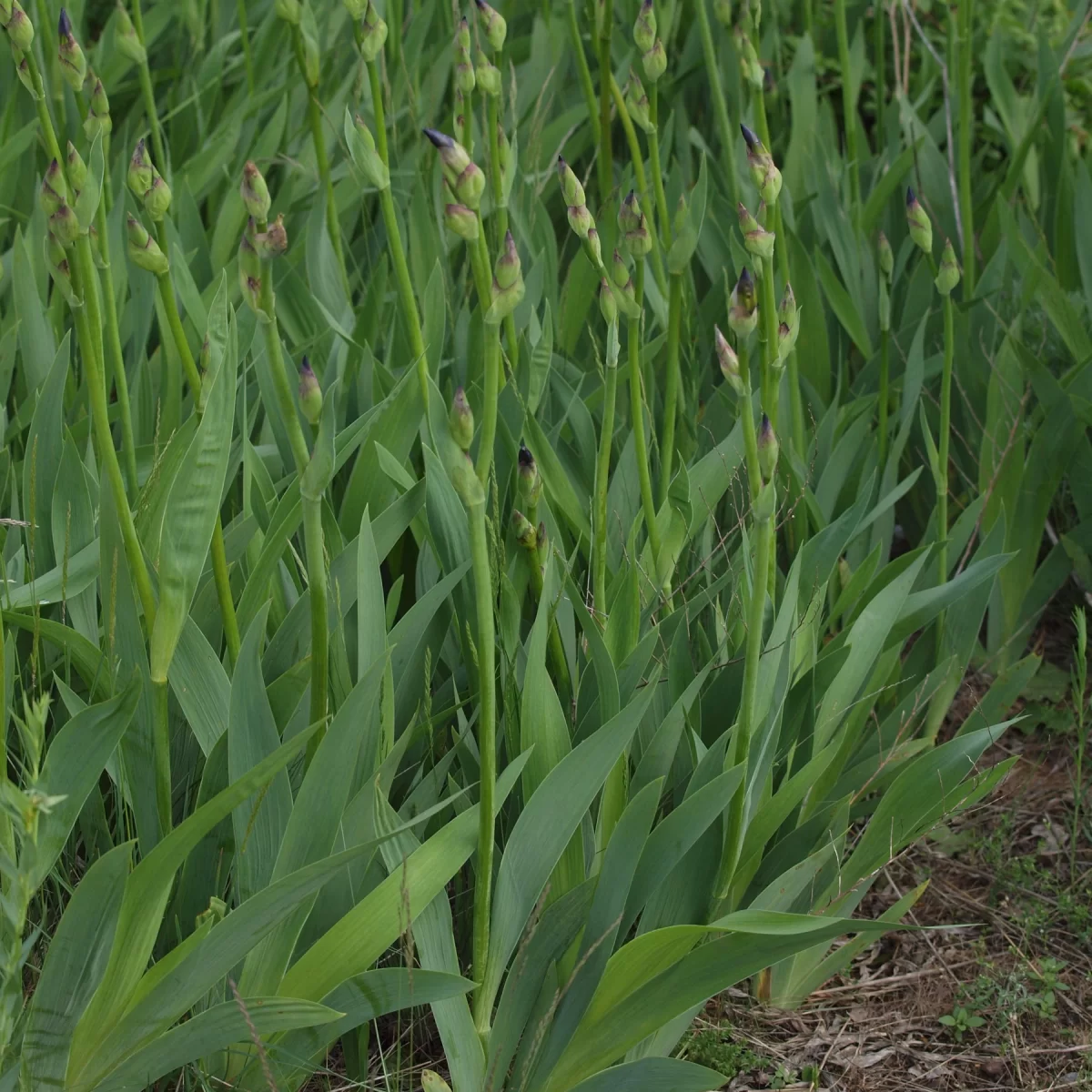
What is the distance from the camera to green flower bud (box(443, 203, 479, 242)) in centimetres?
87

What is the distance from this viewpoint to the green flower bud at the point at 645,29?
139 cm

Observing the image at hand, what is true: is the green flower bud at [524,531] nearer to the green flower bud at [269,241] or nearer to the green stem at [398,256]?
the green stem at [398,256]

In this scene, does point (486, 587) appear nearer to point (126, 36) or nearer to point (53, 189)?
point (53, 189)

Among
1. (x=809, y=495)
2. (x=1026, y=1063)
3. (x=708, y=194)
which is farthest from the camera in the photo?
(x=708, y=194)

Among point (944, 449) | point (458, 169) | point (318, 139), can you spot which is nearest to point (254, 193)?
point (458, 169)

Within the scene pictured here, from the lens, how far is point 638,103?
59.4 inches

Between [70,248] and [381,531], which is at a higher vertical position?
[70,248]

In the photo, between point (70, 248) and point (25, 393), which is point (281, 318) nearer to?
point (25, 393)

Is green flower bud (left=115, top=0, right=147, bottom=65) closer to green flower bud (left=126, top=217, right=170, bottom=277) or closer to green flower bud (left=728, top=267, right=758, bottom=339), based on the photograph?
green flower bud (left=126, top=217, right=170, bottom=277)

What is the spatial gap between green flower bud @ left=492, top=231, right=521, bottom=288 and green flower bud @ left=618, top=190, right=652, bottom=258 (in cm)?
26

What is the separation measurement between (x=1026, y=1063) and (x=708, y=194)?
1559 mm

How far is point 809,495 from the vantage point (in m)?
1.71

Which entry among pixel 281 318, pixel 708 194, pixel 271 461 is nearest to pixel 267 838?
pixel 271 461

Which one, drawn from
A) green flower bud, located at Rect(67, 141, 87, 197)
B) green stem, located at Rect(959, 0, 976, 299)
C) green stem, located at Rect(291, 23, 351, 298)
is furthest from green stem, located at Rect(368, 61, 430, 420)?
green stem, located at Rect(959, 0, 976, 299)
